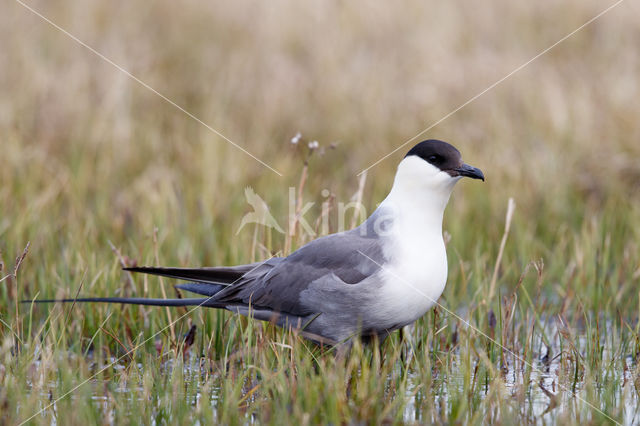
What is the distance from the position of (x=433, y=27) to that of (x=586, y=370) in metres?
6.25

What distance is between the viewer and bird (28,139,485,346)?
3.76 m

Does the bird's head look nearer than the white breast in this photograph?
No

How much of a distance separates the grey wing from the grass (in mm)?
184

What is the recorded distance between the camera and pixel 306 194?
22.3 feet

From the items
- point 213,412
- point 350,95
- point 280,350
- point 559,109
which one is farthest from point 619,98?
point 213,412

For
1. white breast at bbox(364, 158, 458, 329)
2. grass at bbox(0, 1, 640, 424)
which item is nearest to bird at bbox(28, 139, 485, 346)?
white breast at bbox(364, 158, 458, 329)

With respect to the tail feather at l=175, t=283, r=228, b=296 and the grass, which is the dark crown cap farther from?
the tail feather at l=175, t=283, r=228, b=296

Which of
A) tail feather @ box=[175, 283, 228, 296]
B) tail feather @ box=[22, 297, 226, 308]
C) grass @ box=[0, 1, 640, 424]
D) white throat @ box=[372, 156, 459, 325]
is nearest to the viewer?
grass @ box=[0, 1, 640, 424]

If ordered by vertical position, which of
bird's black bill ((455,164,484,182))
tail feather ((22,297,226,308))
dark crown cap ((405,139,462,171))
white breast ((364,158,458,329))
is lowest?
tail feather ((22,297,226,308))

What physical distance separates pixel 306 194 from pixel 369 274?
302 cm

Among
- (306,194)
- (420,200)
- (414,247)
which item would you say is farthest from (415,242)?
(306,194)

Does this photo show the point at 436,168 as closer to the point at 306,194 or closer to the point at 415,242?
the point at 415,242

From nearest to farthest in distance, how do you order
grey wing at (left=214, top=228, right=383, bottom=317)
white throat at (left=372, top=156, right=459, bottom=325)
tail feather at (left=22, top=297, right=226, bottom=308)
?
white throat at (left=372, top=156, right=459, bottom=325) < grey wing at (left=214, top=228, right=383, bottom=317) < tail feather at (left=22, top=297, right=226, bottom=308)

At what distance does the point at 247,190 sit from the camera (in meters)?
6.60
